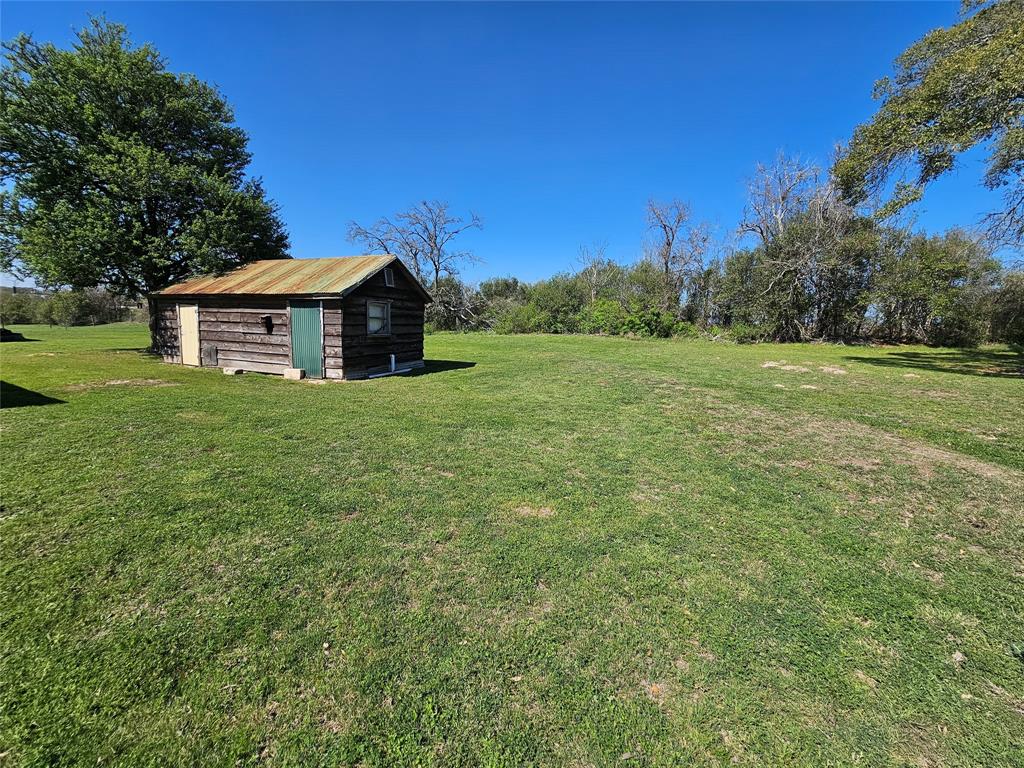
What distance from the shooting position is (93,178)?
1508cm

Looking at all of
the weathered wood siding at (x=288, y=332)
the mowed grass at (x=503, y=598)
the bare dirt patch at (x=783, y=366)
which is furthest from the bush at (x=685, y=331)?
the mowed grass at (x=503, y=598)

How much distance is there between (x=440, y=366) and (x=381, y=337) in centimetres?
306

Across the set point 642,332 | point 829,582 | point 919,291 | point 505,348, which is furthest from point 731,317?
point 829,582

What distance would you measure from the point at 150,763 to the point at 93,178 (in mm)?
20848

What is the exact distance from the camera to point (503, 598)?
116 inches

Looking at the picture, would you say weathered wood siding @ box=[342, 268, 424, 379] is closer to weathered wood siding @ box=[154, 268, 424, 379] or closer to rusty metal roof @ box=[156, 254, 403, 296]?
weathered wood siding @ box=[154, 268, 424, 379]

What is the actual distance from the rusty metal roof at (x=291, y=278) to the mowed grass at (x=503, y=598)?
238 inches

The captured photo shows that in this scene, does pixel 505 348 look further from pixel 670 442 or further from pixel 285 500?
pixel 285 500

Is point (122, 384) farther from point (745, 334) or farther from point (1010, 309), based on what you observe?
point (1010, 309)

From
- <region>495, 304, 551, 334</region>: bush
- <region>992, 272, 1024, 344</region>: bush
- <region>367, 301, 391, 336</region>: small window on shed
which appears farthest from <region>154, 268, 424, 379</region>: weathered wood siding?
<region>992, 272, 1024, 344</region>: bush

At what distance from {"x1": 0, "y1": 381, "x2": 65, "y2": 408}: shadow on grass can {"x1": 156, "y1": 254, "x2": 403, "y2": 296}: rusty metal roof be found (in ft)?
16.8

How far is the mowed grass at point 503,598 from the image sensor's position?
6.63ft

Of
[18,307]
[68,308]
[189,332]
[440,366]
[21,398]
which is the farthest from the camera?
[68,308]

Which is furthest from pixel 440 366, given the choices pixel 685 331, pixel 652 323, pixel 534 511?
pixel 685 331
